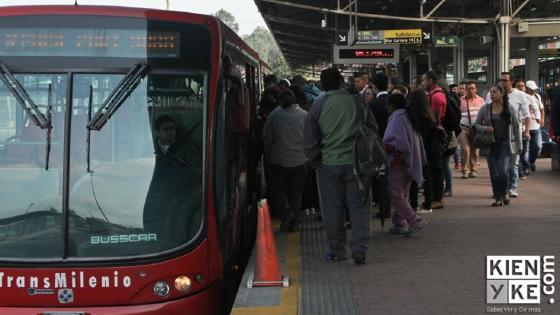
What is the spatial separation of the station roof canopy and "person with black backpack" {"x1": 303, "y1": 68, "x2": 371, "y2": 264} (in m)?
14.8

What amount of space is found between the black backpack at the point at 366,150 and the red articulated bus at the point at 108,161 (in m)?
1.73

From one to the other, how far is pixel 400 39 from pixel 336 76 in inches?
632

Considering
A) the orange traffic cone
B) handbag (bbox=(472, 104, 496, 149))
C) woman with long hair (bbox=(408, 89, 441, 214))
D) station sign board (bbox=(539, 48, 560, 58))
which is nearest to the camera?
the orange traffic cone

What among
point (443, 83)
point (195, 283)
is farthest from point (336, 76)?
point (443, 83)

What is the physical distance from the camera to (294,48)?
143ft

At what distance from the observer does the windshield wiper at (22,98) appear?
15.3ft

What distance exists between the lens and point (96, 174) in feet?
15.5

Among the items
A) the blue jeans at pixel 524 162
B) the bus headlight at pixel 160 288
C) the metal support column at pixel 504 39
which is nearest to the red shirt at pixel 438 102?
the blue jeans at pixel 524 162

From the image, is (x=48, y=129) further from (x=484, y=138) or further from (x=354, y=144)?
(x=484, y=138)

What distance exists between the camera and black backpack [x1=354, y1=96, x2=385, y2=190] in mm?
6160

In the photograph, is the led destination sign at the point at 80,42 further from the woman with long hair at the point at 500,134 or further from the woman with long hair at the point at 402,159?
the woman with long hair at the point at 500,134

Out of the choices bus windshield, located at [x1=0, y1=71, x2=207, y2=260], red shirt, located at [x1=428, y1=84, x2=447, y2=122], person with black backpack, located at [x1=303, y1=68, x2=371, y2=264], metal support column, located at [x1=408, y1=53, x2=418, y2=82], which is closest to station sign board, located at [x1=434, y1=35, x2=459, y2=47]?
metal support column, located at [x1=408, y1=53, x2=418, y2=82]

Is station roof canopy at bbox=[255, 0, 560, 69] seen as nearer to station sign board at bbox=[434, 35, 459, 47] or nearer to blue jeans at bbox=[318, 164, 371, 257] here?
station sign board at bbox=[434, 35, 459, 47]

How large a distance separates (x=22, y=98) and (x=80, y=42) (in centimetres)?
55
